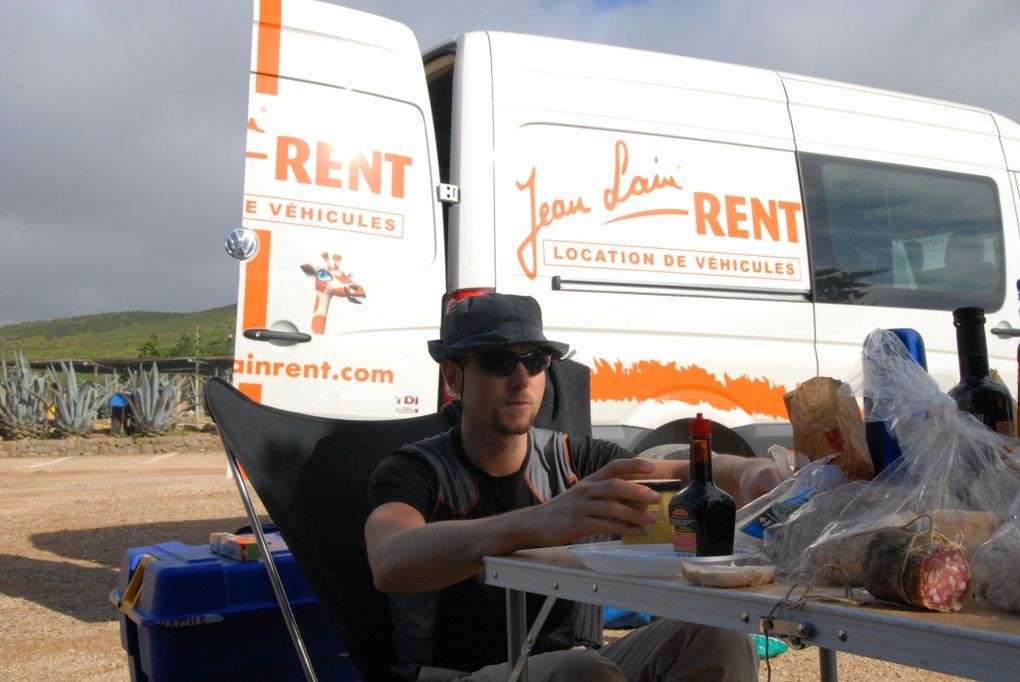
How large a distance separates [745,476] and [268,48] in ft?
10.1

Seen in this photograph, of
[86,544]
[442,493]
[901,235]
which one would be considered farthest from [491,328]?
[86,544]

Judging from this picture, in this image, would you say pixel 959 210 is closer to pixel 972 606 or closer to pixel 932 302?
pixel 932 302

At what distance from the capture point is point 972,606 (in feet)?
3.71

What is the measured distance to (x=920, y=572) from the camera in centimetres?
108

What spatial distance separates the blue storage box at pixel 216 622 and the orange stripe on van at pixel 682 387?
1.98 metres

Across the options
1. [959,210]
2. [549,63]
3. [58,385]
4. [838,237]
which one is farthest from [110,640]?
[58,385]

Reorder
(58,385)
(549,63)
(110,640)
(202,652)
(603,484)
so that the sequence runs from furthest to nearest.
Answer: (58,385)
(110,640)
(549,63)
(202,652)
(603,484)

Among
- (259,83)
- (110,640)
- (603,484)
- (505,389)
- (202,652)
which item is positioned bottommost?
(110,640)

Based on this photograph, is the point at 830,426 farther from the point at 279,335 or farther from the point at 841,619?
the point at 279,335

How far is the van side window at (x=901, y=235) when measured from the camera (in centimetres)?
491

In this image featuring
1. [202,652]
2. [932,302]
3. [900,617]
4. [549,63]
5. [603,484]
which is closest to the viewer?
[900,617]

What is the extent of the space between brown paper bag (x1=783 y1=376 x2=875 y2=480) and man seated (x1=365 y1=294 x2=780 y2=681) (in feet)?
1.04

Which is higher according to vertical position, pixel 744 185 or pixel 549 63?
pixel 549 63

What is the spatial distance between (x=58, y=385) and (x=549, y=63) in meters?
14.8
